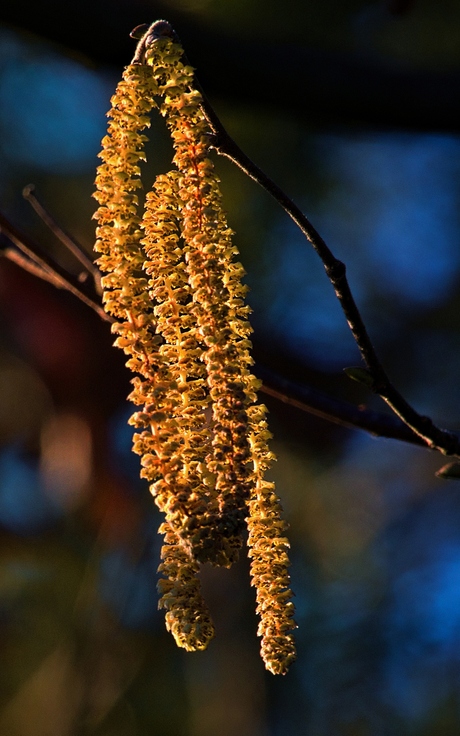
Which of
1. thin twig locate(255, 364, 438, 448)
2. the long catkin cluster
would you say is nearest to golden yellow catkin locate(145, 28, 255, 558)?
the long catkin cluster

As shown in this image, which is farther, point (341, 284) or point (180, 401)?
point (341, 284)

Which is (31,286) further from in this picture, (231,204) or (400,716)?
(400,716)

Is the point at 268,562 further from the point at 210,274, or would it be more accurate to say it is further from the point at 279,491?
the point at 279,491

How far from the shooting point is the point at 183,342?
986 millimetres

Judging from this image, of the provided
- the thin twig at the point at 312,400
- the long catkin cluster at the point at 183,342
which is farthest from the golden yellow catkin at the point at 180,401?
the thin twig at the point at 312,400

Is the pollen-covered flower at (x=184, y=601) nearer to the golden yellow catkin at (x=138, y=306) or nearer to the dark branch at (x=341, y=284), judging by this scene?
the golden yellow catkin at (x=138, y=306)

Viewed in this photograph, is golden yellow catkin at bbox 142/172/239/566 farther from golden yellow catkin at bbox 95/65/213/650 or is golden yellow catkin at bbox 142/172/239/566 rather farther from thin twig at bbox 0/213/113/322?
thin twig at bbox 0/213/113/322

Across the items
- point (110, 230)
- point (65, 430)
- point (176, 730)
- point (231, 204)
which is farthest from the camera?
point (65, 430)

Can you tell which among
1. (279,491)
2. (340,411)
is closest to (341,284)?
(340,411)

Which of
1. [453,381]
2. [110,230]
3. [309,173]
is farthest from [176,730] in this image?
[110,230]

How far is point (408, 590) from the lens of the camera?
462cm

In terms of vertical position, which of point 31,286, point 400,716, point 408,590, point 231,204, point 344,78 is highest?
point 344,78

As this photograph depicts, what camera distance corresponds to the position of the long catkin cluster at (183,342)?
0.92 m

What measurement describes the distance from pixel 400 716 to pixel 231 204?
8.94ft
